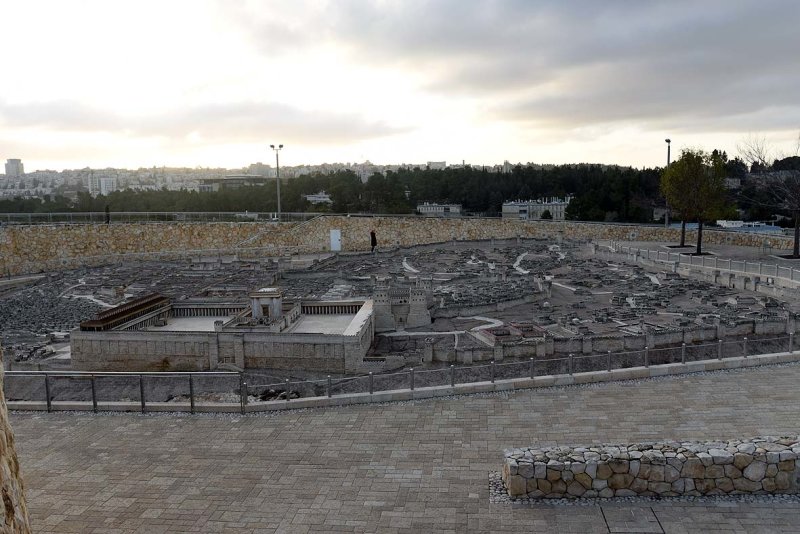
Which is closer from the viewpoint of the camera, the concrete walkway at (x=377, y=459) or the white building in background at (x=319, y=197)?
the concrete walkway at (x=377, y=459)

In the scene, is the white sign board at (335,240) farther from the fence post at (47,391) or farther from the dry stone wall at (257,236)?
the fence post at (47,391)

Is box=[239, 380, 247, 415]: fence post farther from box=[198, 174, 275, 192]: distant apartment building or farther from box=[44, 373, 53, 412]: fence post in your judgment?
box=[198, 174, 275, 192]: distant apartment building

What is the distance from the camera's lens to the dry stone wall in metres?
42.1

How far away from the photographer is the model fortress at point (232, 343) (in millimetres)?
18766

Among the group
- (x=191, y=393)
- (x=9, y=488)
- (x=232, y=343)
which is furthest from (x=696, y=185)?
(x=9, y=488)

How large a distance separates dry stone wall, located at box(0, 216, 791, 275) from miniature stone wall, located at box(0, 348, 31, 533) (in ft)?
135

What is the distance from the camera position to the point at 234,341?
19.3 metres

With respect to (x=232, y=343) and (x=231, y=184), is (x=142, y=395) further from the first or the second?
(x=231, y=184)

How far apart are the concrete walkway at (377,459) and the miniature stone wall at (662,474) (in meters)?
0.21

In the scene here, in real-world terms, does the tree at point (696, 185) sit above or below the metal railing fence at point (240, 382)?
above

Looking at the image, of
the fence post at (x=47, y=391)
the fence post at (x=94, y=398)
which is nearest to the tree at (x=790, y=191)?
the fence post at (x=94, y=398)

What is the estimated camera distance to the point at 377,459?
28.6ft

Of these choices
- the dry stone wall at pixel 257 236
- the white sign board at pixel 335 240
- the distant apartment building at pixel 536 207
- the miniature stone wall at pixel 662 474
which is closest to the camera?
the miniature stone wall at pixel 662 474

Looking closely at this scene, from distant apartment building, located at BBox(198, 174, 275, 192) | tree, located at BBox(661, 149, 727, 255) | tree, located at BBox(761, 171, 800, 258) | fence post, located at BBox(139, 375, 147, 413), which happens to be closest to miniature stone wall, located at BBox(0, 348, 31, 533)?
fence post, located at BBox(139, 375, 147, 413)
